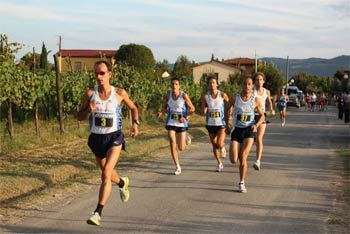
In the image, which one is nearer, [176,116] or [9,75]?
[176,116]

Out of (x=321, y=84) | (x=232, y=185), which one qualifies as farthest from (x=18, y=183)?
(x=321, y=84)

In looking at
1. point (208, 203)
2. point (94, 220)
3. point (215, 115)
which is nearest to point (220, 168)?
point (215, 115)

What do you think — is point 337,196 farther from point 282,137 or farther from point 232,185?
point 282,137

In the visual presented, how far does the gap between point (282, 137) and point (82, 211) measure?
12.3 meters

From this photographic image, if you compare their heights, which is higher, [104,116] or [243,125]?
[104,116]

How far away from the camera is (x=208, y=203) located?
25.7 feet

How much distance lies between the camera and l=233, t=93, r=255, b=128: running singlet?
354 inches

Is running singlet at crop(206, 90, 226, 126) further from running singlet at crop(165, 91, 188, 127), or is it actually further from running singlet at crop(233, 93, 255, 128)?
running singlet at crop(233, 93, 255, 128)

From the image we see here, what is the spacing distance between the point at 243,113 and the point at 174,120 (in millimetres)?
2022

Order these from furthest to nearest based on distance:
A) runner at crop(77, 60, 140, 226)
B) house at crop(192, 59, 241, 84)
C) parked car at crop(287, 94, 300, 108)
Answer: house at crop(192, 59, 241, 84) → parked car at crop(287, 94, 300, 108) → runner at crop(77, 60, 140, 226)

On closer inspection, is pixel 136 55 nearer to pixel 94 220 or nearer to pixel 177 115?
pixel 177 115

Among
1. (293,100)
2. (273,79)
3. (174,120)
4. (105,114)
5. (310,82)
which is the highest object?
(273,79)

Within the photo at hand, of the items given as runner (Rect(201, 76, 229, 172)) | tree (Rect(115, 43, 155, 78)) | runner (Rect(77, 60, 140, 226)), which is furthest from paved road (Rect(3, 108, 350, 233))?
tree (Rect(115, 43, 155, 78))

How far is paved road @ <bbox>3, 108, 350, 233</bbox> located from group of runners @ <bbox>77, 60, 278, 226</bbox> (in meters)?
0.31
